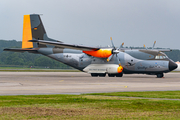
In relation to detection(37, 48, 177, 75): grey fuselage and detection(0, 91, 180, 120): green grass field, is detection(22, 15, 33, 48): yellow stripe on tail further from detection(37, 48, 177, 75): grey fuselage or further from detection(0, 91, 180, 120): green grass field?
detection(0, 91, 180, 120): green grass field

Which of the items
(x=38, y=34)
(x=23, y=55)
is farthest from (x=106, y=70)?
(x=23, y=55)

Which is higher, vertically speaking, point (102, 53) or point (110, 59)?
point (102, 53)

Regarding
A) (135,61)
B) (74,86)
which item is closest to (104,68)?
(135,61)

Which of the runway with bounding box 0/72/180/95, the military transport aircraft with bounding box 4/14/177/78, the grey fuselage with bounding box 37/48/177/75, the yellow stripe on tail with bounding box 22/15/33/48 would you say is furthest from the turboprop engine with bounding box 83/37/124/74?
the yellow stripe on tail with bounding box 22/15/33/48

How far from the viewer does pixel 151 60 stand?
40875 millimetres

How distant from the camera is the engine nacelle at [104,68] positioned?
40.9 metres

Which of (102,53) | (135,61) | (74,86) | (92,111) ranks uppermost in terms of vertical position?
(102,53)

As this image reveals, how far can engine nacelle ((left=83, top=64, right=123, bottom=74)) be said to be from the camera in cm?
4092

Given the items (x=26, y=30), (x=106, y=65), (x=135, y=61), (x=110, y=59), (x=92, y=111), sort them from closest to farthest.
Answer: (x=92, y=111)
(x=135, y=61)
(x=110, y=59)
(x=106, y=65)
(x=26, y=30)

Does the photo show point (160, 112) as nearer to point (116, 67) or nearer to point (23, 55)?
point (116, 67)

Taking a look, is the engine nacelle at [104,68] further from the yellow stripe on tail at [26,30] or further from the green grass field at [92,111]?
the green grass field at [92,111]

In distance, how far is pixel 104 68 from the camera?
41875mm

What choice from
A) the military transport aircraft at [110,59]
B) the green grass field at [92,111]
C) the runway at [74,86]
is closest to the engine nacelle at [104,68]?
the military transport aircraft at [110,59]

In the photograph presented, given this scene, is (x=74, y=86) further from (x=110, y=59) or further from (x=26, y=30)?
(x=26, y=30)
